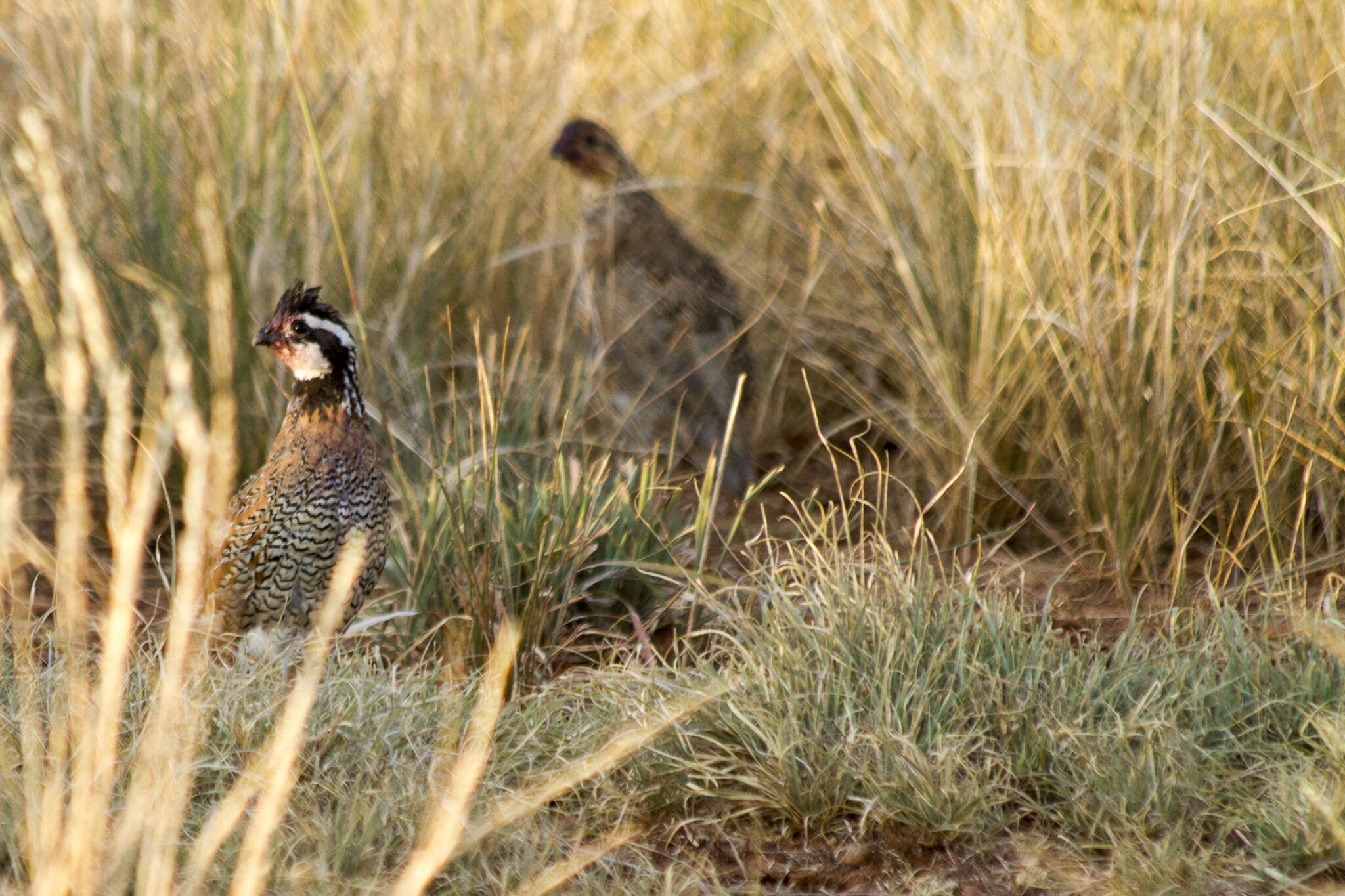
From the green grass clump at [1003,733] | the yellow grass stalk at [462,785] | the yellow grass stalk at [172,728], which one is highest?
the yellow grass stalk at [172,728]

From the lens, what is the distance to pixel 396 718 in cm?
341

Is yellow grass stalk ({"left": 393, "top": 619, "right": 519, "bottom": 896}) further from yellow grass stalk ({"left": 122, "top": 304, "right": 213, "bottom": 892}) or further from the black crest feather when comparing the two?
the black crest feather

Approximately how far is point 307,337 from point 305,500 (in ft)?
1.51

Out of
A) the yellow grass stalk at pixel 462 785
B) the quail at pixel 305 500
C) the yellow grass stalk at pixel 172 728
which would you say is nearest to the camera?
the yellow grass stalk at pixel 172 728

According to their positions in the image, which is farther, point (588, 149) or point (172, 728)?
point (588, 149)

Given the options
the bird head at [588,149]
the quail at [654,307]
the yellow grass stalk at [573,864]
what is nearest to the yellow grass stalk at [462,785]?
the yellow grass stalk at [573,864]

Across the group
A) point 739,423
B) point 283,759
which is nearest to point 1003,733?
point 283,759

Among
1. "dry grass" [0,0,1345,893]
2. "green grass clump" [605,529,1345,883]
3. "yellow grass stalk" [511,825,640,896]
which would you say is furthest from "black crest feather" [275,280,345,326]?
"yellow grass stalk" [511,825,640,896]

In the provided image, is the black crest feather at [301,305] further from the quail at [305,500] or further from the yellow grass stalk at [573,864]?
the yellow grass stalk at [573,864]

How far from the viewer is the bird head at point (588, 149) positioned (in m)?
6.29

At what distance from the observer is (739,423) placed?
224 inches

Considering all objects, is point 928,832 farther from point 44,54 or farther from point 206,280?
point 44,54

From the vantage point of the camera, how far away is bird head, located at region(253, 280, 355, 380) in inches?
159

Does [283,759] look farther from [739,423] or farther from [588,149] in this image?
[588,149]
